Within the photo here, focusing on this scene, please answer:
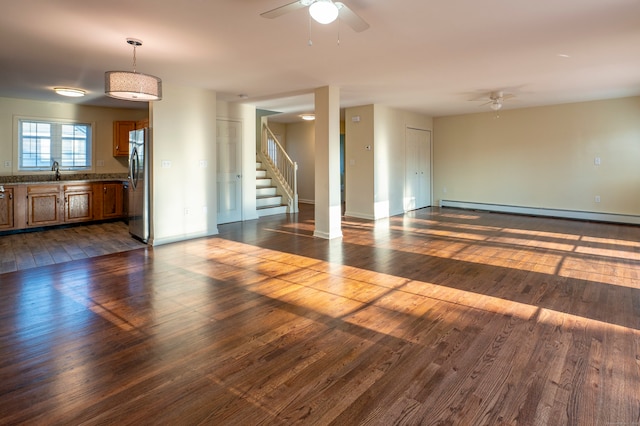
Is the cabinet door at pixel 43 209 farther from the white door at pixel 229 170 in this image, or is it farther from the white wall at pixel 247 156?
the white wall at pixel 247 156

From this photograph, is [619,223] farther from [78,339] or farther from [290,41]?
[78,339]

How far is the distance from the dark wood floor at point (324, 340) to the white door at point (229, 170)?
9.20ft

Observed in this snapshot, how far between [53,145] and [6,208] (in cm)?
→ 176

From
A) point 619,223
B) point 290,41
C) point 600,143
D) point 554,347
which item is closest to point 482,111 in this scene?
point 600,143

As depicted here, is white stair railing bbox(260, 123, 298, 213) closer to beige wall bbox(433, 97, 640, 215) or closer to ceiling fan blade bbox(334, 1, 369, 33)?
beige wall bbox(433, 97, 640, 215)

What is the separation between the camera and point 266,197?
903cm

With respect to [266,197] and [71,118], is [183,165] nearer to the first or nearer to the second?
[266,197]

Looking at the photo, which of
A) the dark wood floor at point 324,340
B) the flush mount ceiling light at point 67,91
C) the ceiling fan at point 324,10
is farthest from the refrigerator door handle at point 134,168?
the ceiling fan at point 324,10

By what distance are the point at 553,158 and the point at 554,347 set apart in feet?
22.6

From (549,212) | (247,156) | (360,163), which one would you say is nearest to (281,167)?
(247,156)

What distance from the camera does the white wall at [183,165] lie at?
18.3 ft

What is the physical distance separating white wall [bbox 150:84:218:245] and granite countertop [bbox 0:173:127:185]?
249 centimetres

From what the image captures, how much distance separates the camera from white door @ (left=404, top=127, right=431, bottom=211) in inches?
355

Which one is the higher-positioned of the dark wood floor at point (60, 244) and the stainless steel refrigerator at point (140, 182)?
the stainless steel refrigerator at point (140, 182)
